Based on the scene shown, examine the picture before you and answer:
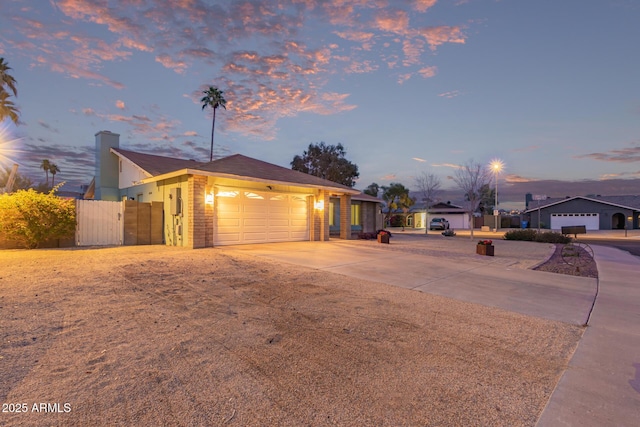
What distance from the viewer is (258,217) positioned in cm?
1402

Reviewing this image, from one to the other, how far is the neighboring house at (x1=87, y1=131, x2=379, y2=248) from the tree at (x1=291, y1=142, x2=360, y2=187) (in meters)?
22.6

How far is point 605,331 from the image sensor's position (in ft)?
13.2

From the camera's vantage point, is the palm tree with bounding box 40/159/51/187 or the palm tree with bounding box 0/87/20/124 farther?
the palm tree with bounding box 40/159/51/187

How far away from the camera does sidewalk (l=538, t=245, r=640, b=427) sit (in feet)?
7.24

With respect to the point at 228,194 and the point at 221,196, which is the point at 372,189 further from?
the point at 221,196

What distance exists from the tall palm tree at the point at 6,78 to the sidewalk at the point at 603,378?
29.1 metres

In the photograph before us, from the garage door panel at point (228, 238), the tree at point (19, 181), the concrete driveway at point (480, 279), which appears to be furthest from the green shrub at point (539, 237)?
the tree at point (19, 181)

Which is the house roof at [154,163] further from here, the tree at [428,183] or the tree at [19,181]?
the tree at [428,183]

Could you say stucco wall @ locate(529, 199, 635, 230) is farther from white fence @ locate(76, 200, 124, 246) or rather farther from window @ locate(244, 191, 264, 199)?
white fence @ locate(76, 200, 124, 246)

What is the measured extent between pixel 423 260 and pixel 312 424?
8.39 metres

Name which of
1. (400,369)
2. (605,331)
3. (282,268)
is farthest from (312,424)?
(282,268)

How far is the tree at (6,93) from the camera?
760 inches

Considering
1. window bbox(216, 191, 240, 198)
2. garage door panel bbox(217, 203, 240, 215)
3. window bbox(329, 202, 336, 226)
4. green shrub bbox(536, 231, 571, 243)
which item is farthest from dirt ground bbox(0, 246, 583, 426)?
green shrub bbox(536, 231, 571, 243)

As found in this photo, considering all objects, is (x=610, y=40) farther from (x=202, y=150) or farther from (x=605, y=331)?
(x=202, y=150)
